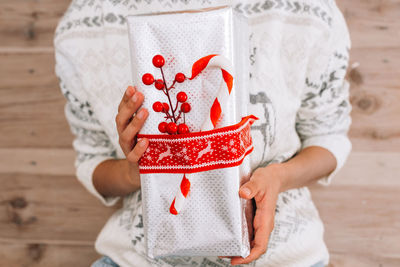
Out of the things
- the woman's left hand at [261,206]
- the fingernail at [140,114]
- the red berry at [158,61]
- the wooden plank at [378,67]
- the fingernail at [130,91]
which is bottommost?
the woman's left hand at [261,206]

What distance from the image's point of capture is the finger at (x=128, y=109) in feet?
1.35

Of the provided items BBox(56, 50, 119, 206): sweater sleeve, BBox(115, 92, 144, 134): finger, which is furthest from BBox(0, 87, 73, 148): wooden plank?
BBox(115, 92, 144, 134): finger

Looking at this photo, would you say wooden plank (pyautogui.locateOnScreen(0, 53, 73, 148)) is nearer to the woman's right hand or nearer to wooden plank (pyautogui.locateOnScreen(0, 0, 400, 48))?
wooden plank (pyautogui.locateOnScreen(0, 0, 400, 48))

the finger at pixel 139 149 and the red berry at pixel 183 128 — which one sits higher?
the red berry at pixel 183 128

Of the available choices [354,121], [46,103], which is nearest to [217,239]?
[354,121]

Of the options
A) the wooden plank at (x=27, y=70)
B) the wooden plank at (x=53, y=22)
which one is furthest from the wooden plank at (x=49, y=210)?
the wooden plank at (x=53, y=22)

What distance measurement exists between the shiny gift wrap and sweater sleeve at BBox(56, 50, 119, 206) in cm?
26

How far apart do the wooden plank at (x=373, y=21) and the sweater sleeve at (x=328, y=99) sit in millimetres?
180

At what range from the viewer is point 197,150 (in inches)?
16.3

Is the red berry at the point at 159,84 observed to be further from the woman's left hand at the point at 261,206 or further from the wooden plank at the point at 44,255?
the wooden plank at the point at 44,255

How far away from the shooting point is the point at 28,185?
0.94m

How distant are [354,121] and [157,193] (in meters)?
0.55

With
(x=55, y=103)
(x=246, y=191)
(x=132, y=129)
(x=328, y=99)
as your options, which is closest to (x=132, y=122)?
(x=132, y=129)

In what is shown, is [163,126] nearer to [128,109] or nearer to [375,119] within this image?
[128,109]
